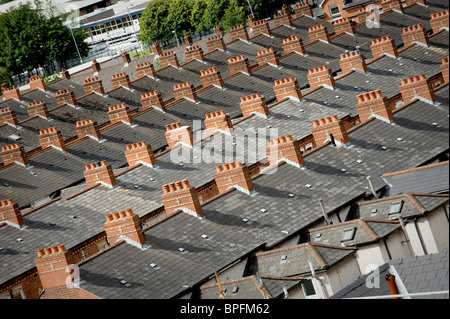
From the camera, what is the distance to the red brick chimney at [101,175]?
162ft

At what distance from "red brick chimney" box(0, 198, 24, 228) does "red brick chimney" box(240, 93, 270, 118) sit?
709 inches

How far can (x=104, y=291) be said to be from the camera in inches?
1337

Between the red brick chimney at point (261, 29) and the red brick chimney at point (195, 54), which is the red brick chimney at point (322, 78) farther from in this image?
the red brick chimney at point (261, 29)

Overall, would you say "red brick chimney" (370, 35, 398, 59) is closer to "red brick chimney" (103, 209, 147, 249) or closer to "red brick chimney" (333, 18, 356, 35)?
"red brick chimney" (333, 18, 356, 35)

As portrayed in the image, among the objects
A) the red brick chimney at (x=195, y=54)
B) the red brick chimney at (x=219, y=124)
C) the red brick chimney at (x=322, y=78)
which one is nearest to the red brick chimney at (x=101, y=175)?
the red brick chimney at (x=219, y=124)

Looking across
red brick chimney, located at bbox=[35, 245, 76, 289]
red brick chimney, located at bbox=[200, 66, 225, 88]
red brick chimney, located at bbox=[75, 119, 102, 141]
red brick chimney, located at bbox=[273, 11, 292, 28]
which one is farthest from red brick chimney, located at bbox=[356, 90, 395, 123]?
red brick chimney, located at bbox=[273, 11, 292, 28]

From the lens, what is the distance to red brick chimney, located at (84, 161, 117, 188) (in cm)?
4928

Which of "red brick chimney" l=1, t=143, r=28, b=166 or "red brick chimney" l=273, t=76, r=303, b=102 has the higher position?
"red brick chimney" l=1, t=143, r=28, b=166

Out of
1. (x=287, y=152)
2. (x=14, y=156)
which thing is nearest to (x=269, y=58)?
(x=14, y=156)

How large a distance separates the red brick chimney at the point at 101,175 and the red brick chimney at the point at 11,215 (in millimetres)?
5340

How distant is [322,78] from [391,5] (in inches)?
1086

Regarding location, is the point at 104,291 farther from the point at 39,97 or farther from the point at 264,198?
the point at 39,97

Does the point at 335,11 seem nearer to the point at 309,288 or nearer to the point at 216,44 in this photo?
the point at 216,44

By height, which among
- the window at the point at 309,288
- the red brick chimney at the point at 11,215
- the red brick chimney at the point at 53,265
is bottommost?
the window at the point at 309,288
